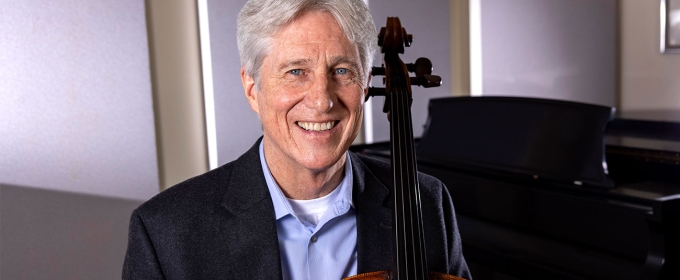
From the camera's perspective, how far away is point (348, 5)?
1.17 m

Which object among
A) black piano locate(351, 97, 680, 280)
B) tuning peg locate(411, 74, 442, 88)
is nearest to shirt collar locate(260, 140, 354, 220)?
tuning peg locate(411, 74, 442, 88)

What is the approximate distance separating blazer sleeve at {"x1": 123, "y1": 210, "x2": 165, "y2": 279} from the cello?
1.17 ft

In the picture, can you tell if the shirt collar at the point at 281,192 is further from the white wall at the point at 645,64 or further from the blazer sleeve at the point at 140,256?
the white wall at the point at 645,64

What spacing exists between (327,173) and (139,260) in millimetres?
378

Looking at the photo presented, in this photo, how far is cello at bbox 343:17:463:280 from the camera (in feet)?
3.96

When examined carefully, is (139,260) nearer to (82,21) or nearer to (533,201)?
(533,201)

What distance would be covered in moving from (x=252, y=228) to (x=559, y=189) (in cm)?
144

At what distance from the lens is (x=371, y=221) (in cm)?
134

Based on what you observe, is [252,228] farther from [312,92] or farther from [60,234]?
[60,234]

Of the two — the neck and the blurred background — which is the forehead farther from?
the blurred background

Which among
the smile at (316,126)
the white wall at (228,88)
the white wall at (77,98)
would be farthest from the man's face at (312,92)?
the white wall at (228,88)

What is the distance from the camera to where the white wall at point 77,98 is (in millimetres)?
3133

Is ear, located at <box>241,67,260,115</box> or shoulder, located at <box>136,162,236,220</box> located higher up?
ear, located at <box>241,67,260,115</box>

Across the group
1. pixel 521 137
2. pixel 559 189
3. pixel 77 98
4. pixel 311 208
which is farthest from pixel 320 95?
pixel 77 98
